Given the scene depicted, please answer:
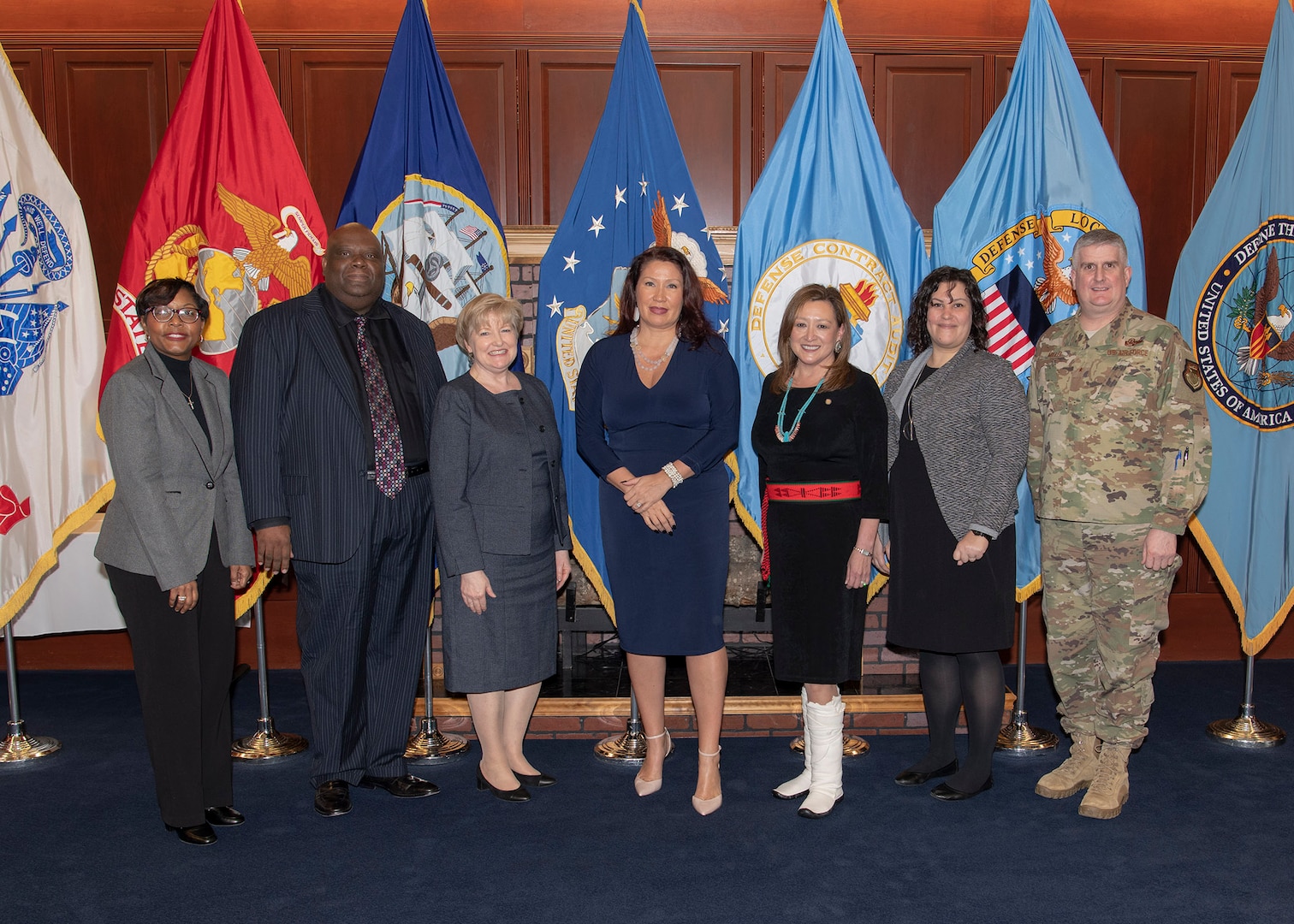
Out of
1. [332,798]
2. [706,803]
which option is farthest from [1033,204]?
[332,798]

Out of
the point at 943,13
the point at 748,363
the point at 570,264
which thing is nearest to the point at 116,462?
the point at 570,264

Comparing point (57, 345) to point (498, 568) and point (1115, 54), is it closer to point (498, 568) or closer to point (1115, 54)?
point (498, 568)

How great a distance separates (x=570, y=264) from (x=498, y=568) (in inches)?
49.8

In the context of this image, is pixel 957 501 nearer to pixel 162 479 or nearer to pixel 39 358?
pixel 162 479

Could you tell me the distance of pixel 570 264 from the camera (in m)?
3.60

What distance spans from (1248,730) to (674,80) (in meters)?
3.80

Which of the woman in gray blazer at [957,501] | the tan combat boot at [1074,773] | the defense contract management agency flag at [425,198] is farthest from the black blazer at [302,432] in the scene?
the tan combat boot at [1074,773]

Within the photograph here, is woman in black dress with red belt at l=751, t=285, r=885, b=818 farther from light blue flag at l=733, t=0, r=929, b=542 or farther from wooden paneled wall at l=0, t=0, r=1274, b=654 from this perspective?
wooden paneled wall at l=0, t=0, r=1274, b=654

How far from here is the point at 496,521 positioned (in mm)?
2957

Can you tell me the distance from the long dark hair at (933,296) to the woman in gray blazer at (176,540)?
2190 mm

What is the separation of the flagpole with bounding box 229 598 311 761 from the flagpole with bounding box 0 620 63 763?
0.71 metres

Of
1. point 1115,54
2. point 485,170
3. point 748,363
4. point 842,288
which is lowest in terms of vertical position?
point 748,363

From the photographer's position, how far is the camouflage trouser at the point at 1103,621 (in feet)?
9.73

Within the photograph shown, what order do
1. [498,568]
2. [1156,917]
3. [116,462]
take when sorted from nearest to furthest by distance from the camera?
[1156,917], [116,462], [498,568]
